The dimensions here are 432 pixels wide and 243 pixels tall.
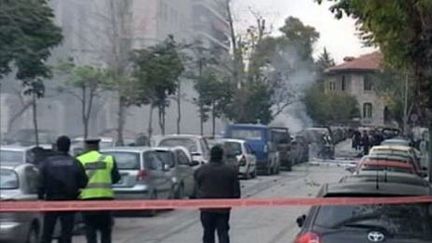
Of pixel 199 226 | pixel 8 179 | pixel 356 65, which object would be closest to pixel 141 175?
pixel 199 226

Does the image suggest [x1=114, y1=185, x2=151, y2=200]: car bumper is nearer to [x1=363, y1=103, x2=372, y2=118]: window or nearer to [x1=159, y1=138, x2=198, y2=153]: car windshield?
[x1=159, y1=138, x2=198, y2=153]: car windshield

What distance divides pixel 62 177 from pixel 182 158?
1129 centimetres

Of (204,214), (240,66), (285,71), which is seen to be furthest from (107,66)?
(285,71)

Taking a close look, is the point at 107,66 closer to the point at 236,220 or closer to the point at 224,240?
the point at 236,220

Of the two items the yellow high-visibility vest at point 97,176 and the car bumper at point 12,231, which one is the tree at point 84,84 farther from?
the car bumper at point 12,231

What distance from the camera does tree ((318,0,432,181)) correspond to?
14.5 m

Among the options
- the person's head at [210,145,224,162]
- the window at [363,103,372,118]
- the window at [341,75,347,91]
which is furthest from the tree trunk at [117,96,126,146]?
the window at [363,103,372,118]

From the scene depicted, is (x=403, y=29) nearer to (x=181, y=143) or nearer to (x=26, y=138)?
(x=26, y=138)

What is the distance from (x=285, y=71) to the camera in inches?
1437

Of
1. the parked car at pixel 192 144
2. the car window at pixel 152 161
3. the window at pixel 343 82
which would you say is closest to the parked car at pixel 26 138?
the car window at pixel 152 161

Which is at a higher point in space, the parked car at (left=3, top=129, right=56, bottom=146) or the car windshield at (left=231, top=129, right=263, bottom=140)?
the car windshield at (left=231, top=129, right=263, bottom=140)

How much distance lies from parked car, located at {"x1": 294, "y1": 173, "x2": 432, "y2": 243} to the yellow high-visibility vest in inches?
171

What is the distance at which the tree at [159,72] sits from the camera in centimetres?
2116

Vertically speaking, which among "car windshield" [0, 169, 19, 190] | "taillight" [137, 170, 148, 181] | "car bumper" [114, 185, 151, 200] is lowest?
"car bumper" [114, 185, 151, 200]
